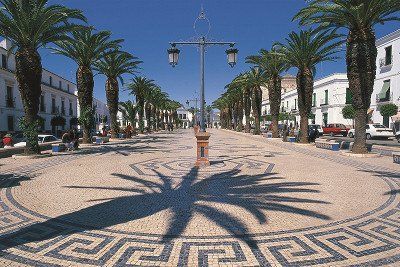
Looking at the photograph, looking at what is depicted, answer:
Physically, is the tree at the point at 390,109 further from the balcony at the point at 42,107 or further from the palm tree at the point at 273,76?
the balcony at the point at 42,107

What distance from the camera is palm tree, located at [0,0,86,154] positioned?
43.6 feet

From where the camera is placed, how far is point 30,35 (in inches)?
543

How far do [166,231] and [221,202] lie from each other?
6.03 ft

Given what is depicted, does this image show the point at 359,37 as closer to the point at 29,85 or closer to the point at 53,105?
the point at 29,85

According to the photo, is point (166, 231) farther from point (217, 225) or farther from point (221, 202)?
point (221, 202)

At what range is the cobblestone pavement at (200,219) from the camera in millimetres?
3910

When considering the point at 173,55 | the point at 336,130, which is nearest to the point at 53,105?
the point at 173,55

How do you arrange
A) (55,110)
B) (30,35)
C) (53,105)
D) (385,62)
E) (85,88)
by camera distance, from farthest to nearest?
(55,110) < (53,105) < (385,62) < (85,88) < (30,35)

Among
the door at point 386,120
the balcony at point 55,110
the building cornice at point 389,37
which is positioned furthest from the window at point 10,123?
the building cornice at point 389,37

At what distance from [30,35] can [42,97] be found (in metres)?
28.1

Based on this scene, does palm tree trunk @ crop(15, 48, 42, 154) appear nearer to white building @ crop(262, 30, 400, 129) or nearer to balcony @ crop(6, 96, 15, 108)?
balcony @ crop(6, 96, 15, 108)

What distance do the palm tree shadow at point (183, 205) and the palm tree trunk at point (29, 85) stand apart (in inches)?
320

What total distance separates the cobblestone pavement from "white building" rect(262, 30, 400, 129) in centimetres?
2734

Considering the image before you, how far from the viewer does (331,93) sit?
142 feet
